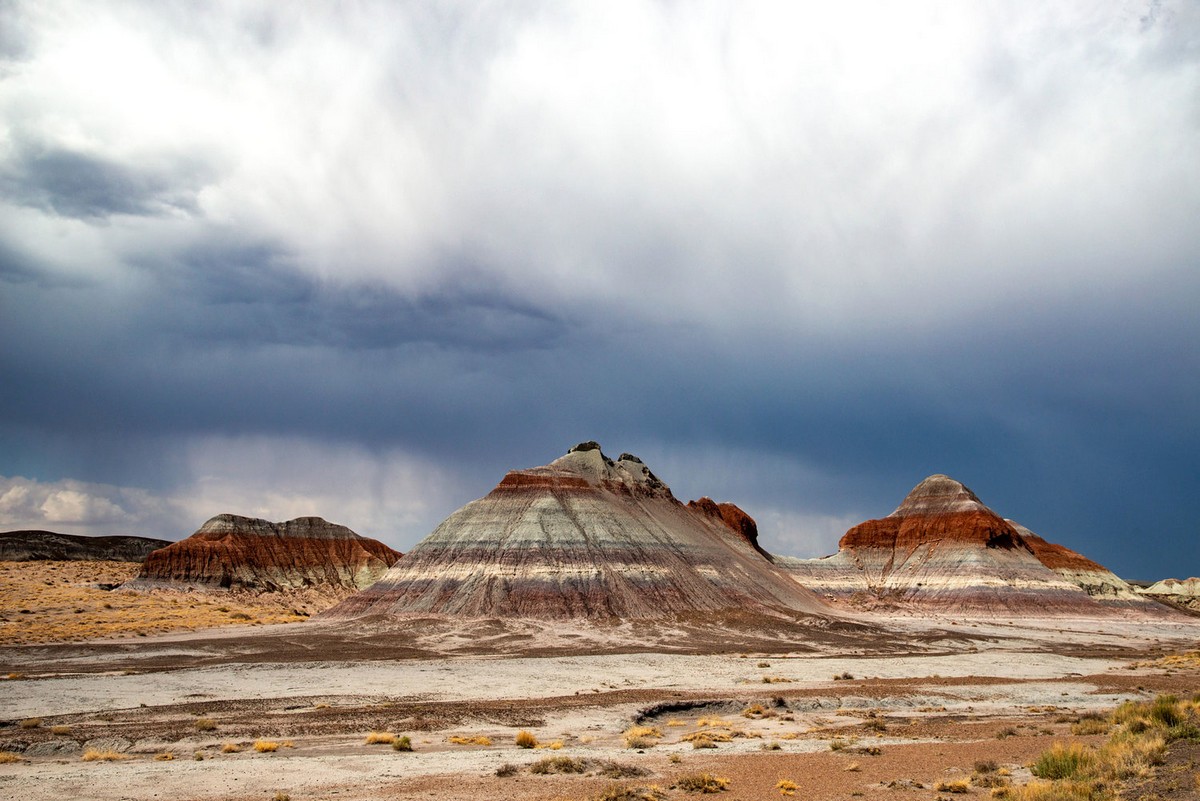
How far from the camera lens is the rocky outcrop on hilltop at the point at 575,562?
95062 mm

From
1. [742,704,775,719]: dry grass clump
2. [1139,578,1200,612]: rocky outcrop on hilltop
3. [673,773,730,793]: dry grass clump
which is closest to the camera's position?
[673,773,730,793]: dry grass clump

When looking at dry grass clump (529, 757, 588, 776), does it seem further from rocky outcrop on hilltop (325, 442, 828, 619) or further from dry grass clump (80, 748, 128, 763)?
rocky outcrop on hilltop (325, 442, 828, 619)

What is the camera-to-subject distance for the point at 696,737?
30.6 m

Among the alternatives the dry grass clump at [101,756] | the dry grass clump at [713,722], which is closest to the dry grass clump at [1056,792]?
the dry grass clump at [713,722]

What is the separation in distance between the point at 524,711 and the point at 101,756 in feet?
55.3

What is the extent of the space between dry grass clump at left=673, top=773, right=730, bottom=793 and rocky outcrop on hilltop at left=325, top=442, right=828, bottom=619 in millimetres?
70234

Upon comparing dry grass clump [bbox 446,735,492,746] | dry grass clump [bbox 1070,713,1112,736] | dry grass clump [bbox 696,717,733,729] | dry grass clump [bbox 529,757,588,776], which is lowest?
dry grass clump [bbox 446,735,492,746]

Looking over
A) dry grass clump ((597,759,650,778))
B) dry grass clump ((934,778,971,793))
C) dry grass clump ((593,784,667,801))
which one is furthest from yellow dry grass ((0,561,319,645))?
dry grass clump ((934,778,971,793))

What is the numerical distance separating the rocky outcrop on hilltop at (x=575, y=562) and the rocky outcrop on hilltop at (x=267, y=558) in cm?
4150

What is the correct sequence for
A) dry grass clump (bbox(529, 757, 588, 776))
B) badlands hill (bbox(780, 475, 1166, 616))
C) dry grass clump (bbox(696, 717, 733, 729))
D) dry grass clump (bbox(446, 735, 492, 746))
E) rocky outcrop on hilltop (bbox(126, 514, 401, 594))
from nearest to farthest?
dry grass clump (bbox(529, 757, 588, 776))
dry grass clump (bbox(446, 735, 492, 746))
dry grass clump (bbox(696, 717, 733, 729))
rocky outcrop on hilltop (bbox(126, 514, 401, 594))
badlands hill (bbox(780, 475, 1166, 616))

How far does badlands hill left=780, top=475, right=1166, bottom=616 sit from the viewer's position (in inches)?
5148

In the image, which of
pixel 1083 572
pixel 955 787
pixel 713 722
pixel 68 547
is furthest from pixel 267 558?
pixel 1083 572

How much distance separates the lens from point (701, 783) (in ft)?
73.9

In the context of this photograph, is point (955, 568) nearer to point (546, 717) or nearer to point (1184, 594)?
point (1184, 594)
